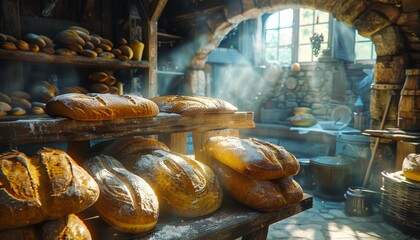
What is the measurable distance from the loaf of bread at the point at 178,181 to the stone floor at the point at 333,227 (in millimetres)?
2326

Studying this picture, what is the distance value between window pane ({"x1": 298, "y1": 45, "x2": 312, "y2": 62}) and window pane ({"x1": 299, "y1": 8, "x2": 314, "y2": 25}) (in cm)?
60

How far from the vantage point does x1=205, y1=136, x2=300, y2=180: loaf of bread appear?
59.7 inches

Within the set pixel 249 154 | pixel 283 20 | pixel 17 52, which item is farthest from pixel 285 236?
pixel 283 20

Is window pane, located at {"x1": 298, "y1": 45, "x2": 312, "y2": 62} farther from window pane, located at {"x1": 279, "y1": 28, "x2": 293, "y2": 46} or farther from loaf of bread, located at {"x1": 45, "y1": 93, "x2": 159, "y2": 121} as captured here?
loaf of bread, located at {"x1": 45, "y1": 93, "x2": 159, "y2": 121}

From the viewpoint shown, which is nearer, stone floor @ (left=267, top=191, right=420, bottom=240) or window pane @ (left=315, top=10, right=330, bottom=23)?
stone floor @ (left=267, top=191, right=420, bottom=240)

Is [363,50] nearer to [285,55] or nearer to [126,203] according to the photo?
[285,55]

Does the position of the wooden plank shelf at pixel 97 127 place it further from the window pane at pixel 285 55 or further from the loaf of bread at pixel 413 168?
the window pane at pixel 285 55

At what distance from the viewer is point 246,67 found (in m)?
8.63

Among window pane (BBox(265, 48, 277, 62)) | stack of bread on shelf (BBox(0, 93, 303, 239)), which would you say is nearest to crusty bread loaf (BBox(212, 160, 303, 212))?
stack of bread on shelf (BBox(0, 93, 303, 239))

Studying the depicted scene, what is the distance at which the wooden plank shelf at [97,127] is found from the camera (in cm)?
138

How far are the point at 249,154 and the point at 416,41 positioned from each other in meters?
3.94

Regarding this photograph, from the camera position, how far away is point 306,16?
7.86 m

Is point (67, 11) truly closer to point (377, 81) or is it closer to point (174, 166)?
point (174, 166)

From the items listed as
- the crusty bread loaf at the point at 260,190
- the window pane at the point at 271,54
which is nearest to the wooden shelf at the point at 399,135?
the crusty bread loaf at the point at 260,190
